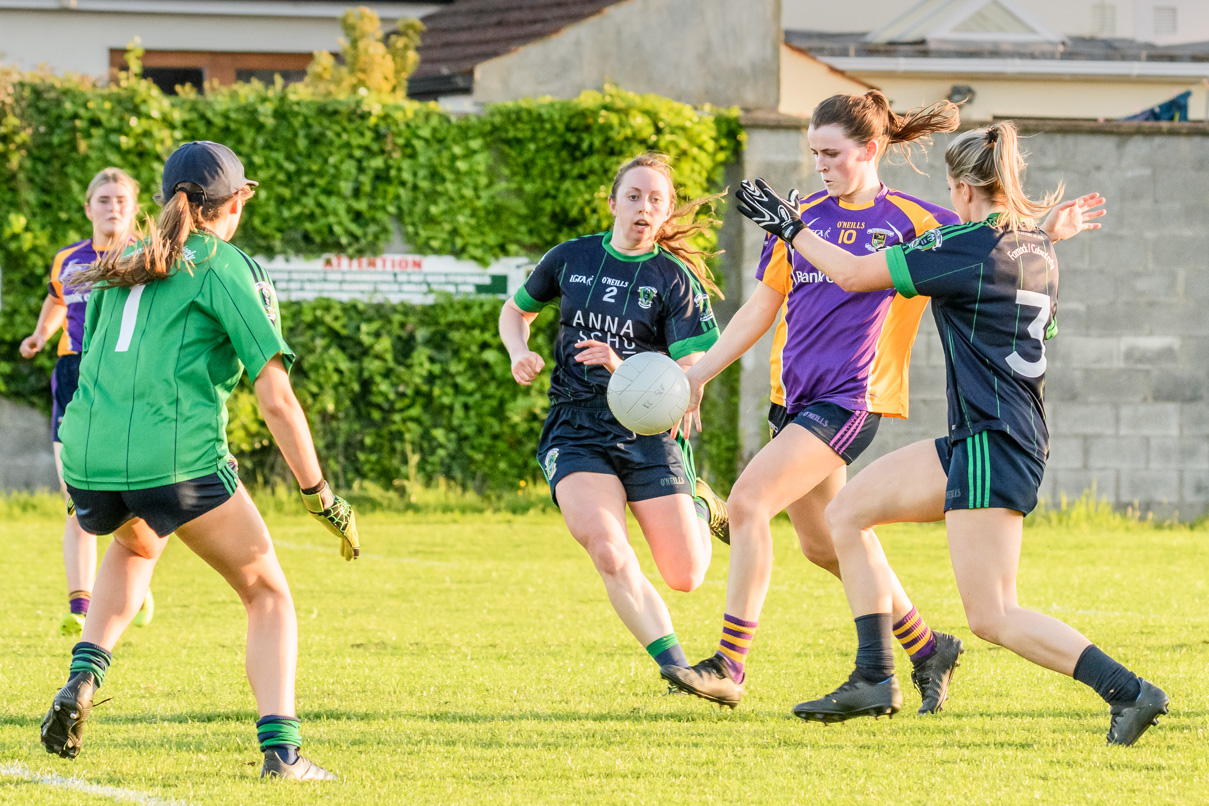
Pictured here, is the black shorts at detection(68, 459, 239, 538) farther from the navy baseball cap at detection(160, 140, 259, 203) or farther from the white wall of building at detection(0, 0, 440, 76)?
the white wall of building at detection(0, 0, 440, 76)

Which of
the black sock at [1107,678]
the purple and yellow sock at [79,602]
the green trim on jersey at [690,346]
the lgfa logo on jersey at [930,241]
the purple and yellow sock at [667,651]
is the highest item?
the lgfa logo on jersey at [930,241]

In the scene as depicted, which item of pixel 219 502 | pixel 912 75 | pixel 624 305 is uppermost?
pixel 912 75

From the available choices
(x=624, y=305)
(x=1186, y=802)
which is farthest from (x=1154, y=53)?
(x=1186, y=802)

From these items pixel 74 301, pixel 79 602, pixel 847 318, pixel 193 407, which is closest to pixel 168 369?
pixel 193 407

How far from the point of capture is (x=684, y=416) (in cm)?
572

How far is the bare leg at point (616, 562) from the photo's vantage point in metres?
5.40

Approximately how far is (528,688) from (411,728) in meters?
0.82

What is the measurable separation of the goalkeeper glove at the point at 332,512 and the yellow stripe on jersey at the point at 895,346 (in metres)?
2.08

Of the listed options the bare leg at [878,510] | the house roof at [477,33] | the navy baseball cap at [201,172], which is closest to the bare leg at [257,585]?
the navy baseball cap at [201,172]

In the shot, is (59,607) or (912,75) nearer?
(59,607)

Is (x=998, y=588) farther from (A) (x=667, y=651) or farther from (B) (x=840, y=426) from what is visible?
(A) (x=667, y=651)

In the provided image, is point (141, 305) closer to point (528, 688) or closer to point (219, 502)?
point (219, 502)

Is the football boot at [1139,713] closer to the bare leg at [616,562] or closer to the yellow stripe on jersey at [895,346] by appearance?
the yellow stripe on jersey at [895,346]

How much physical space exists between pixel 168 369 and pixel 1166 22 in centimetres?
2603
